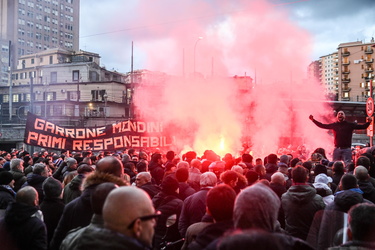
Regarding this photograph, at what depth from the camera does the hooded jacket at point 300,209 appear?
18.4ft

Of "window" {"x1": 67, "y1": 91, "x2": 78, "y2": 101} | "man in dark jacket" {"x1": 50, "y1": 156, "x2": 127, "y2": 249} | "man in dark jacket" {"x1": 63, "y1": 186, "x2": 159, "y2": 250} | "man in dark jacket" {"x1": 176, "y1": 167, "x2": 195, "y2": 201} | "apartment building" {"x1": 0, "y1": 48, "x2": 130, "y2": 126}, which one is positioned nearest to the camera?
"man in dark jacket" {"x1": 63, "y1": 186, "x2": 159, "y2": 250}

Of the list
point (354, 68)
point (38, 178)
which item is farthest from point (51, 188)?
point (354, 68)

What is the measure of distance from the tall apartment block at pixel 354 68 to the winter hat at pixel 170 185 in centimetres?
10447

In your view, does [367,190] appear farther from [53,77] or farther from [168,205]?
[53,77]

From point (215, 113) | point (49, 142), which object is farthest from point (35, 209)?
point (215, 113)

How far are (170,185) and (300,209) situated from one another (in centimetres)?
201

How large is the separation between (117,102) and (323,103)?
31.5m

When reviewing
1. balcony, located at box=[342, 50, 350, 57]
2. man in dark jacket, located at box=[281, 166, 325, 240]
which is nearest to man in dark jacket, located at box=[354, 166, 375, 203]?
man in dark jacket, located at box=[281, 166, 325, 240]

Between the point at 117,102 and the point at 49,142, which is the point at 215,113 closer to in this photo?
the point at 49,142

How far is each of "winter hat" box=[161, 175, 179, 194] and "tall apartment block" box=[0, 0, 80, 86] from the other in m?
99.9

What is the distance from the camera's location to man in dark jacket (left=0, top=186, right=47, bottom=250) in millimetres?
4441

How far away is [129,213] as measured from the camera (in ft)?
9.21

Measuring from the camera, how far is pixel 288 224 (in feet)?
18.8

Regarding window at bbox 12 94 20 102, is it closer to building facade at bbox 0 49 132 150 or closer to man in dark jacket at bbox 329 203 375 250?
building facade at bbox 0 49 132 150
